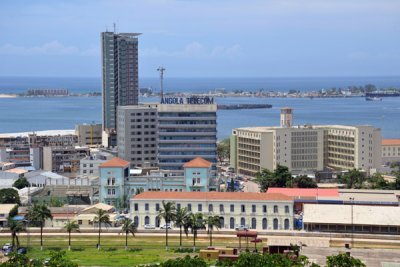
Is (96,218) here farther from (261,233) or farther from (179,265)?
(179,265)

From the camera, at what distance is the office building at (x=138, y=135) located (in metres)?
115

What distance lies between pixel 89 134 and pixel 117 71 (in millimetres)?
12976

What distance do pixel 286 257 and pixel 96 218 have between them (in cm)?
2168

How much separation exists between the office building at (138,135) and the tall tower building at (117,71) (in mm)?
33156

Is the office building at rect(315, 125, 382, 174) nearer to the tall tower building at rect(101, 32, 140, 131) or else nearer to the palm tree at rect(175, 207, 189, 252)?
the tall tower building at rect(101, 32, 140, 131)

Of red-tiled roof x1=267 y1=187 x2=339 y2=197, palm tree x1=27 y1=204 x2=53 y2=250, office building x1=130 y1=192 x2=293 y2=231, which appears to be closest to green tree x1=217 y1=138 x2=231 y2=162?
red-tiled roof x1=267 y1=187 x2=339 y2=197

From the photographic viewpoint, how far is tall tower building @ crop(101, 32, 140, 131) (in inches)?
5822

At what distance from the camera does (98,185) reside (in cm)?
9031

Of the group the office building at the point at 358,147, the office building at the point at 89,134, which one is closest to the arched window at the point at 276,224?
the office building at the point at 358,147

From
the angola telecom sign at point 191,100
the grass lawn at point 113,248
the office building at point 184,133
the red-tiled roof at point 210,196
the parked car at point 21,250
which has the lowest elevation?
the grass lawn at point 113,248

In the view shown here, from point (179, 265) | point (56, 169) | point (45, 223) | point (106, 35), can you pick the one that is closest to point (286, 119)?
point (56, 169)

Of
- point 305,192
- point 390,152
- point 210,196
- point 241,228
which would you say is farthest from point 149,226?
point 390,152

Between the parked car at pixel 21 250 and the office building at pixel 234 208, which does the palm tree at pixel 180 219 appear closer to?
the office building at pixel 234 208

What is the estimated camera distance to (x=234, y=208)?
75.2m
